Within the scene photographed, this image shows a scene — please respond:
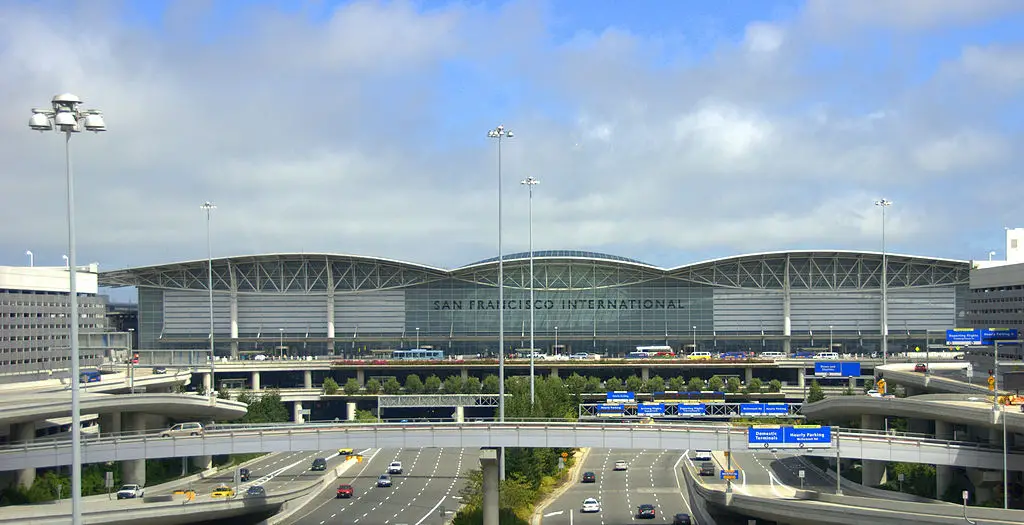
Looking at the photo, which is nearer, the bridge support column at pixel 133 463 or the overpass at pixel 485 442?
the overpass at pixel 485 442

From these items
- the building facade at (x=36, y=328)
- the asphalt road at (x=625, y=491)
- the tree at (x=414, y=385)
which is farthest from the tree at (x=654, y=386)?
the building facade at (x=36, y=328)

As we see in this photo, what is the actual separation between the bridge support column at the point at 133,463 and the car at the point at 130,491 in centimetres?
97

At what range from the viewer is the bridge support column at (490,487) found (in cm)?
5322

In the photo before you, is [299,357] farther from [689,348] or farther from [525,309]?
[689,348]

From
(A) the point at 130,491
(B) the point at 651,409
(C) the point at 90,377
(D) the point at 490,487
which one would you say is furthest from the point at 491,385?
(D) the point at 490,487

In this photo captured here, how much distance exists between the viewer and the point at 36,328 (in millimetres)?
88625

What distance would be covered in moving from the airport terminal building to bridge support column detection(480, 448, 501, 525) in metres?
82.1

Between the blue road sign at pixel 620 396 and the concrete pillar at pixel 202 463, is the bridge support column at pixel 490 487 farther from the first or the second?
the blue road sign at pixel 620 396

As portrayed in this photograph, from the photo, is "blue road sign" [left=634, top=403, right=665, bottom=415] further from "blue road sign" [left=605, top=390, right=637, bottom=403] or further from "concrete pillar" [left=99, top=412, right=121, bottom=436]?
"concrete pillar" [left=99, top=412, right=121, bottom=436]

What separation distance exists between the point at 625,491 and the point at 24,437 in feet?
134

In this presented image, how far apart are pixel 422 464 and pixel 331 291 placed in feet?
161

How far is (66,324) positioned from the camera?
3738 inches

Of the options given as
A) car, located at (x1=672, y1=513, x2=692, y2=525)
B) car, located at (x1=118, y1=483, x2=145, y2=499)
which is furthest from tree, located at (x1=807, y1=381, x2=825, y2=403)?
car, located at (x1=118, y1=483, x2=145, y2=499)

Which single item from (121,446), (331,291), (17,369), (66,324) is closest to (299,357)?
(331,291)
